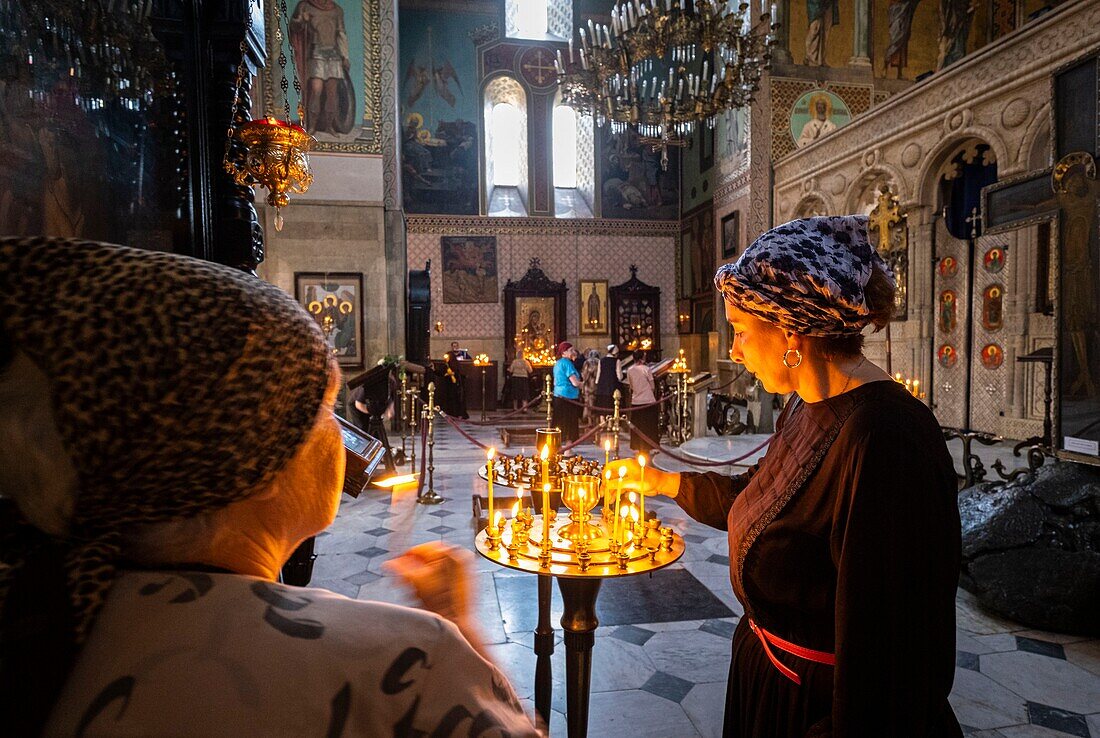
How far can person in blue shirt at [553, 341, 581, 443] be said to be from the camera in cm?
963

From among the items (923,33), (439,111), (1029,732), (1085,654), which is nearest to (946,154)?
(923,33)

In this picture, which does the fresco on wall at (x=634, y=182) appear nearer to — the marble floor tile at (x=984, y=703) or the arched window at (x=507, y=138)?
the arched window at (x=507, y=138)

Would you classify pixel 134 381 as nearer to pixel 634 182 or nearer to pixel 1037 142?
pixel 1037 142

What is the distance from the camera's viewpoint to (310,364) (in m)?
0.68

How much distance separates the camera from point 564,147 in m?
20.5

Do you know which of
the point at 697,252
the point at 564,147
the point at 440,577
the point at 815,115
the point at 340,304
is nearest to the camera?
the point at 440,577

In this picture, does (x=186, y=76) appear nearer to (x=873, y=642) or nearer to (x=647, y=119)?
(x=873, y=642)

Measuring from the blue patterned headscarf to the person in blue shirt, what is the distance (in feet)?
26.6

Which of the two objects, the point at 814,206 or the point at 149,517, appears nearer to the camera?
the point at 149,517

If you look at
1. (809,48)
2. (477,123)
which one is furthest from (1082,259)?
(477,123)

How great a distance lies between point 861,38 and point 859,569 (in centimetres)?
1633

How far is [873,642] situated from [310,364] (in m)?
1.16

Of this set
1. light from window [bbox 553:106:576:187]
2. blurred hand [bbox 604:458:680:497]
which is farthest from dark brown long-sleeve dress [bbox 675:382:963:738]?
light from window [bbox 553:106:576:187]

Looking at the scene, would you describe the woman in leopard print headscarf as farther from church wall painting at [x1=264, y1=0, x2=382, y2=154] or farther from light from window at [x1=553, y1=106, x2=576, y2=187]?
light from window at [x1=553, y1=106, x2=576, y2=187]
